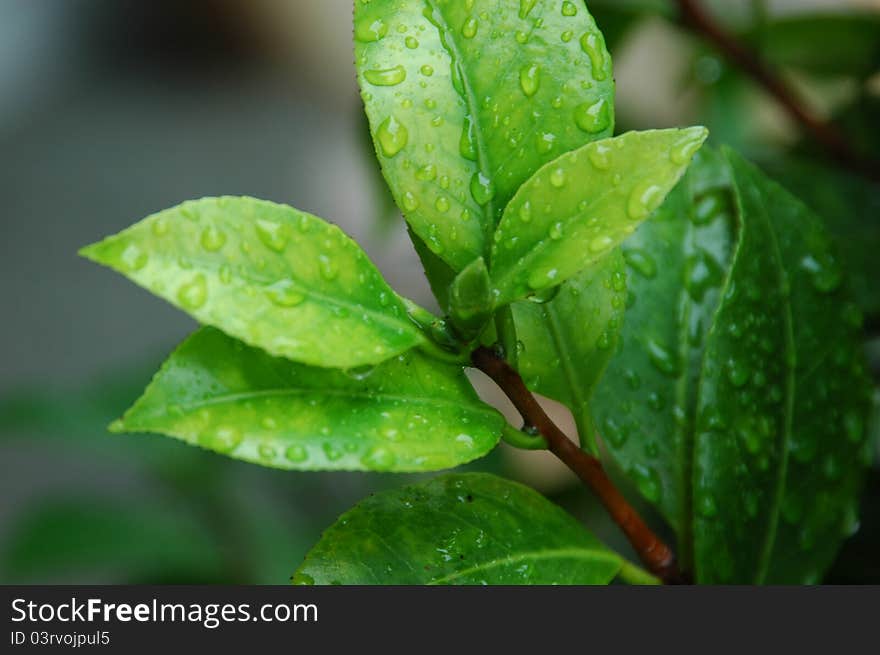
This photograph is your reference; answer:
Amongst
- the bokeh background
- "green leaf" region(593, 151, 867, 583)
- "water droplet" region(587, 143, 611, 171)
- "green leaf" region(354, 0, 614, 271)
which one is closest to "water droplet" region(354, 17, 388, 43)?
"green leaf" region(354, 0, 614, 271)

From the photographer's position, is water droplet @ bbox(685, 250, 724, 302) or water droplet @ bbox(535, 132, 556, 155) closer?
water droplet @ bbox(535, 132, 556, 155)

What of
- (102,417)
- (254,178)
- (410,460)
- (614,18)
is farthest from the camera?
(254,178)

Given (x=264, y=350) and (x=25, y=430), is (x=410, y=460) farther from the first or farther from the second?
(x=25, y=430)

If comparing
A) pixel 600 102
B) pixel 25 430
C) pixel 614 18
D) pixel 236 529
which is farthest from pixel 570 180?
pixel 25 430

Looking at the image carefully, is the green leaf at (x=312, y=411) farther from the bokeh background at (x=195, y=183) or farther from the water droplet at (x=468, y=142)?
the bokeh background at (x=195, y=183)

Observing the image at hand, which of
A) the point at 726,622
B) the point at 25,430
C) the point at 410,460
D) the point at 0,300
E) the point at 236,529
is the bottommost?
the point at 0,300

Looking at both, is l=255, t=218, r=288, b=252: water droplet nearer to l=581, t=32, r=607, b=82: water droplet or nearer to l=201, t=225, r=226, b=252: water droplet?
l=201, t=225, r=226, b=252: water droplet

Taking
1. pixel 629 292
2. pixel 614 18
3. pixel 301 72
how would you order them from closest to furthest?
pixel 629 292
pixel 614 18
pixel 301 72

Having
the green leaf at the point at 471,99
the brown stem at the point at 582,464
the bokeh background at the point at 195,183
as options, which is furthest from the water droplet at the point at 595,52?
A: the bokeh background at the point at 195,183
